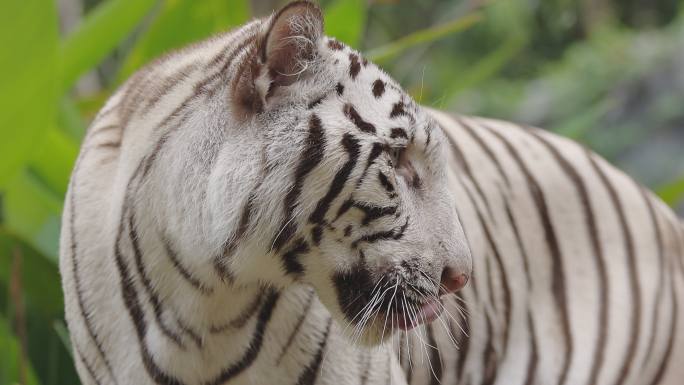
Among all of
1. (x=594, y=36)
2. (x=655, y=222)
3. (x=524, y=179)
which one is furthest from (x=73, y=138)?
(x=594, y=36)

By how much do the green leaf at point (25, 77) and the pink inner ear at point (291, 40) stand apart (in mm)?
873

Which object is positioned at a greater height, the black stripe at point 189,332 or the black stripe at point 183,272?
the black stripe at point 183,272

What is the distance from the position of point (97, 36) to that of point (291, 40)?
5.02ft

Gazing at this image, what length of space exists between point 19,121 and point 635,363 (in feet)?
4.06

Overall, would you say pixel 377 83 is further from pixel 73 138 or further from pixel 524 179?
pixel 73 138

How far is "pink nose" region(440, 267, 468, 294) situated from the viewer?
128 cm

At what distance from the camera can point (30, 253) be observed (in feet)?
7.28

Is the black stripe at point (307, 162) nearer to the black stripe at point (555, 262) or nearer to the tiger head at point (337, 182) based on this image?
the tiger head at point (337, 182)

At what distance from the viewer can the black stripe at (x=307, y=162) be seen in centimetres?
121

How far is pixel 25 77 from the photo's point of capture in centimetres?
201

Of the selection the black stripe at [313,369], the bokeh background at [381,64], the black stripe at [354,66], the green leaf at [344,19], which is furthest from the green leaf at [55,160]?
the black stripe at [354,66]

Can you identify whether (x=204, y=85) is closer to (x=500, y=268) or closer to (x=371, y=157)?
(x=371, y=157)

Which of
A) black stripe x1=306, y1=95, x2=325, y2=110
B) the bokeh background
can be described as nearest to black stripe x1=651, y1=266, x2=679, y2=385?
the bokeh background

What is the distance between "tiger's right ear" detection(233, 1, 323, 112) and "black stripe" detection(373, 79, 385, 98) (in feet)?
0.28
